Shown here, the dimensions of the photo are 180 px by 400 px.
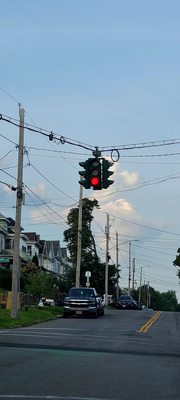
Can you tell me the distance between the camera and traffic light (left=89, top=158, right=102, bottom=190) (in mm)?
18469

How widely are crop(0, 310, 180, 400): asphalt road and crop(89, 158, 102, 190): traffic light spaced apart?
14.7ft

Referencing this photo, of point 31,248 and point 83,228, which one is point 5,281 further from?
point 31,248

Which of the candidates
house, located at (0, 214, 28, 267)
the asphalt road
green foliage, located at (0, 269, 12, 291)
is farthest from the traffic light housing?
house, located at (0, 214, 28, 267)

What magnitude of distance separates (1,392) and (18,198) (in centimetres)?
2094

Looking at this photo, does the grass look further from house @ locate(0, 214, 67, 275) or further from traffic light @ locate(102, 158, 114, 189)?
house @ locate(0, 214, 67, 275)

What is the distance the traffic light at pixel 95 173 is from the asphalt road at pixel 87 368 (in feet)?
14.7

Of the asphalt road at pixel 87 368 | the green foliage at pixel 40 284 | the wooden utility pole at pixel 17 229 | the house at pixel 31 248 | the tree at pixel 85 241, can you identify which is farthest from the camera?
the house at pixel 31 248

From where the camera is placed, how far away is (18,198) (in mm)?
30250

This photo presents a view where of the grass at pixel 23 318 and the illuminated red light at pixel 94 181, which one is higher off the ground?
the illuminated red light at pixel 94 181

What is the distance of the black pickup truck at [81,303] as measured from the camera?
119 feet

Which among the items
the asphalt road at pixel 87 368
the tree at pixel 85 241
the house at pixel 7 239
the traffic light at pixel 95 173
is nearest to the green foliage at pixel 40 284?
the asphalt road at pixel 87 368

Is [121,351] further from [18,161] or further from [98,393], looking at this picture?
[18,161]

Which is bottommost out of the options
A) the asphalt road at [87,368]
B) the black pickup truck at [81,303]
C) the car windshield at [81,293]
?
the asphalt road at [87,368]

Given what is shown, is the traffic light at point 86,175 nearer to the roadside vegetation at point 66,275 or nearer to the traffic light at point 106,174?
the traffic light at point 106,174
